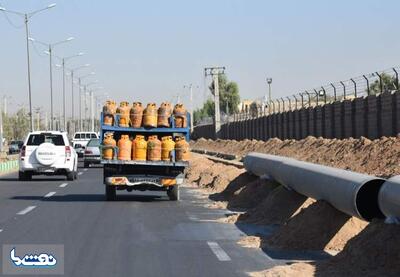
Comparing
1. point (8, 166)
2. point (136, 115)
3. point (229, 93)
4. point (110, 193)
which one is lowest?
point (8, 166)

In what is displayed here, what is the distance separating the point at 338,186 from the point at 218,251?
2.19 m

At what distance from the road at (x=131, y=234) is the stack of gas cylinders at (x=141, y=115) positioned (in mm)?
2162

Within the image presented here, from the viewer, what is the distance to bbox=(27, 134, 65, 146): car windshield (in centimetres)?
3178

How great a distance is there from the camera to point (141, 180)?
68.3 feet

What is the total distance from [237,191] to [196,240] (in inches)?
359

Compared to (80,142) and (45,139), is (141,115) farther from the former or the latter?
(80,142)

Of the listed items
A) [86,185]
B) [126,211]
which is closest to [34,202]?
[126,211]

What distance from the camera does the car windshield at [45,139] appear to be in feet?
104

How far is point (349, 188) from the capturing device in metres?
11.8

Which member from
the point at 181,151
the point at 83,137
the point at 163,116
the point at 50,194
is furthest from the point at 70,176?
the point at 83,137

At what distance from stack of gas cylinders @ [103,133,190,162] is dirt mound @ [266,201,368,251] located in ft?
26.2

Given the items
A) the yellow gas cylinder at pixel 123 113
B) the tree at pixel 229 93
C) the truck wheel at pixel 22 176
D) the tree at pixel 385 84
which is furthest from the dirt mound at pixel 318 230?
the tree at pixel 229 93

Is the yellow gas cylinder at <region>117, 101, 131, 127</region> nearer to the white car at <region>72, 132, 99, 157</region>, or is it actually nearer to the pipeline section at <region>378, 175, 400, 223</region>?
the pipeline section at <region>378, 175, 400, 223</region>

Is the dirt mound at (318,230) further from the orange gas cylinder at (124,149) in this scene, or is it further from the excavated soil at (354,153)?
the excavated soil at (354,153)
